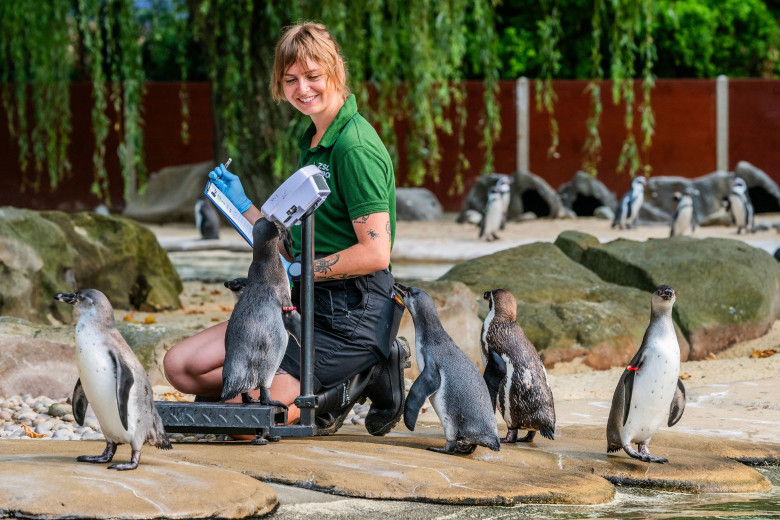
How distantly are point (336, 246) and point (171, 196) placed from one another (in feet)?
46.2

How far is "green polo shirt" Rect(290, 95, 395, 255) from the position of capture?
3547mm

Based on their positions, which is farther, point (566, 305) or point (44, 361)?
point (566, 305)

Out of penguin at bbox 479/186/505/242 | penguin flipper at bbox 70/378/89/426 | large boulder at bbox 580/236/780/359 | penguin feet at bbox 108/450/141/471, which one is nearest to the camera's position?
penguin feet at bbox 108/450/141/471

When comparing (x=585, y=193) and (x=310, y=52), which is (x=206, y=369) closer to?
(x=310, y=52)

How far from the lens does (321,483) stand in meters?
3.18

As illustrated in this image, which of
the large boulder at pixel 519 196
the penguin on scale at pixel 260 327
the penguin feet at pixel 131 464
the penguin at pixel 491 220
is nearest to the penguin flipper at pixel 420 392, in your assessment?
the penguin on scale at pixel 260 327

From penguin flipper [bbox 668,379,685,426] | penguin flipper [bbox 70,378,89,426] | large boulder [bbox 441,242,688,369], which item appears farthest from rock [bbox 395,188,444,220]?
penguin flipper [bbox 70,378,89,426]

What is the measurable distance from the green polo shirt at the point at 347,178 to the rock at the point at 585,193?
45.7 feet

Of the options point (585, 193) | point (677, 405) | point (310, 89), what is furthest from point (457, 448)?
point (585, 193)

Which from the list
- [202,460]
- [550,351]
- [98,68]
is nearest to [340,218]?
[202,460]

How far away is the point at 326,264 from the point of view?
360 cm

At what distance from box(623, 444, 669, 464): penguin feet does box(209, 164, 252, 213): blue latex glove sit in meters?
1.57

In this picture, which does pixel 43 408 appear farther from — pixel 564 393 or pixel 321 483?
pixel 564 393

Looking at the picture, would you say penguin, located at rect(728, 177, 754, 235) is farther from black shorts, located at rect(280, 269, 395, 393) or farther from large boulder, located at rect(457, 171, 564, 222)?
black shorts, located at rect(280, 269, 395, 393)
